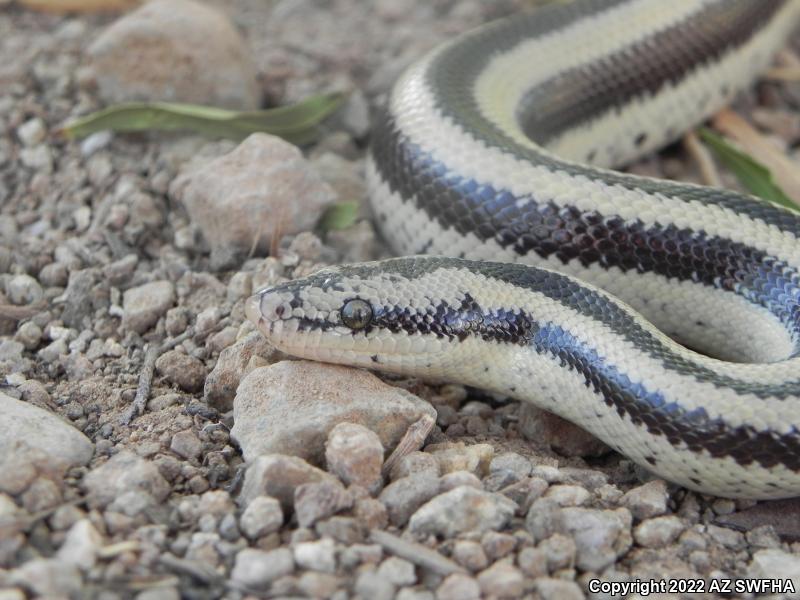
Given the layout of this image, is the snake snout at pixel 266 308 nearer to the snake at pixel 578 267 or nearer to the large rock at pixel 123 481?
the snake at pixel 578 267

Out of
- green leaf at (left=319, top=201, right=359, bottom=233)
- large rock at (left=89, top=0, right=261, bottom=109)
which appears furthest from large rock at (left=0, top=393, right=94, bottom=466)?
large rock at (left=89, top=0, right=261, bottom=109)

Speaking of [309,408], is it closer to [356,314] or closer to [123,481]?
[356,314]

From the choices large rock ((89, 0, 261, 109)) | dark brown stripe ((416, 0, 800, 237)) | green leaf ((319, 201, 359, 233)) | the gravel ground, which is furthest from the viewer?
large rock ((89, 0, 261, 109))

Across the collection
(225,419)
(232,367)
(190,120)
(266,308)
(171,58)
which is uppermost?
(171,58)

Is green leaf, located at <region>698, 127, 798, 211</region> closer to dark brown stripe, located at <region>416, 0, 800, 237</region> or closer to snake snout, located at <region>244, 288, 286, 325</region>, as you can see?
dark brown stripe, located at <region>416, 0, 800, 237</region>

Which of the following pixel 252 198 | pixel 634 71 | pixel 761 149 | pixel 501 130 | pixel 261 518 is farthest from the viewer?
pixel 761 149

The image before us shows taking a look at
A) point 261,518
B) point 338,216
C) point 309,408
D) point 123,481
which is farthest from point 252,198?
point 261,518
